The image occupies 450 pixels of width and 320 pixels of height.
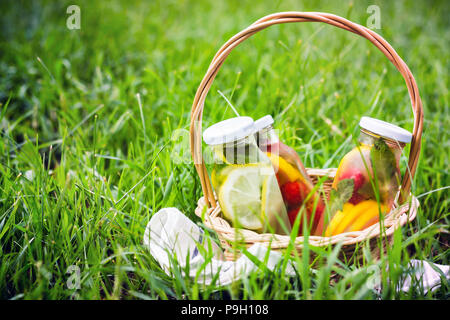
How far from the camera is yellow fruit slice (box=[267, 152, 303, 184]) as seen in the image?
1.03 metres

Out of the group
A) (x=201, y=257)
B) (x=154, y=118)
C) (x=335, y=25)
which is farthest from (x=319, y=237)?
(x=154, y=118)

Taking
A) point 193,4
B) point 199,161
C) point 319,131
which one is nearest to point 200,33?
point 193,4

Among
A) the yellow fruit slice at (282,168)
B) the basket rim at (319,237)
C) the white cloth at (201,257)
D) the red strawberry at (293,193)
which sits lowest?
the white cloth at (201,257)

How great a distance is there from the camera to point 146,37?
2633 millimetres

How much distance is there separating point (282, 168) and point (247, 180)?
0.36 feet

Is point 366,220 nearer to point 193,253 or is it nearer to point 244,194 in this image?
point 244,194

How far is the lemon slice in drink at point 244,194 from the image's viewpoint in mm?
968

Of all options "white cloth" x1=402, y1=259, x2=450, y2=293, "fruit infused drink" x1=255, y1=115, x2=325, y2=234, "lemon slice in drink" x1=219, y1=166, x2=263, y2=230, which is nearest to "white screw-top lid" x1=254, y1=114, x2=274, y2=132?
"fruit infused drink" x1=255, y1=115, x2=325, y2=234

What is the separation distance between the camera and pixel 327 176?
89 centimetres

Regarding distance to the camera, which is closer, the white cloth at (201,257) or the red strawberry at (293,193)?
the white cloth at (201,257)

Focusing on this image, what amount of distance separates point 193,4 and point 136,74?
1459mm

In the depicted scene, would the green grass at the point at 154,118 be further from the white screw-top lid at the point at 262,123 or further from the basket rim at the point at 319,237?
the white screw-top lid at the point at 262,123

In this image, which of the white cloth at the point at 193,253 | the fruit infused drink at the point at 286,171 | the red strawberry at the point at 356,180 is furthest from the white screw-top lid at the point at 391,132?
the white cloth at the point at 193,253
